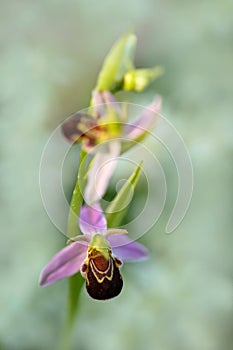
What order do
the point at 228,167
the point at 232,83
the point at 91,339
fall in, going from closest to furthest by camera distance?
→ the point at 91,339
the point at 228,167
the point at 232,83

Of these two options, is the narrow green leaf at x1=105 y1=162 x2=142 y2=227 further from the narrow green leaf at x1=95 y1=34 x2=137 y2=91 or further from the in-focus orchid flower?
the narrow green leaf at x1=95 y1=34 x2=137 y2=91

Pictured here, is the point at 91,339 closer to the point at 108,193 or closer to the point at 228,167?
the point at 108,193

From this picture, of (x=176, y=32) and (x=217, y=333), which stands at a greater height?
(x=176, y=32)

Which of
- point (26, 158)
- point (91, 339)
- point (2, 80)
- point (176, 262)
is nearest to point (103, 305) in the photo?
point (91, 339)

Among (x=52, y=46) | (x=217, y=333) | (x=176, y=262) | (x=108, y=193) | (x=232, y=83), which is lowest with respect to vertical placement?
(x=217, y=333)

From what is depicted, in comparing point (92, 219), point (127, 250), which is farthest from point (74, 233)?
point (127, 250)

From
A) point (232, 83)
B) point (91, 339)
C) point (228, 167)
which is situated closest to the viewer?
point (91, 339)

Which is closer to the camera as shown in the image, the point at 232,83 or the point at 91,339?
the point at 91,339
